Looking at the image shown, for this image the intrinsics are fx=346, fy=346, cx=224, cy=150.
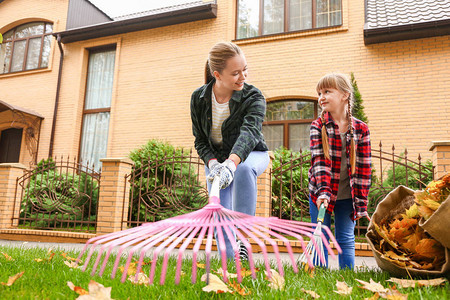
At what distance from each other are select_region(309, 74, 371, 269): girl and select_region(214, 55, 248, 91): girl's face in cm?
79

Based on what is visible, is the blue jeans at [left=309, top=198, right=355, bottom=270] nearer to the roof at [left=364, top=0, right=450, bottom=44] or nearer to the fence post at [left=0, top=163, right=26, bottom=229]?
the roof at [left=364, top=0, right=450, bottom=44]

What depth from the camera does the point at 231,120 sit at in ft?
7.92

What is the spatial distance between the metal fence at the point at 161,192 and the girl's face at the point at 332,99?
3360mm

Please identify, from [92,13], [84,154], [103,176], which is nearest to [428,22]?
[103,176]

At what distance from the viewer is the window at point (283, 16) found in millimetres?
8664

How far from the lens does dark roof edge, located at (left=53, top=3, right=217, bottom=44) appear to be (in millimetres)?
9344

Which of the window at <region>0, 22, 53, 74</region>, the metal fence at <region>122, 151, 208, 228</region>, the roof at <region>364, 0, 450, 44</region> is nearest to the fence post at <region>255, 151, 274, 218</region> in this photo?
the metal fence at <region>122, 151, 208, 228</region>

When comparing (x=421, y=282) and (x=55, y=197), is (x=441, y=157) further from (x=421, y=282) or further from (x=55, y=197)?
(x=55, y=197)

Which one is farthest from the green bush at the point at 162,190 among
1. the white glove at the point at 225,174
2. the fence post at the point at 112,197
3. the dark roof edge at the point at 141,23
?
the dark roof edge at the point at 141,23

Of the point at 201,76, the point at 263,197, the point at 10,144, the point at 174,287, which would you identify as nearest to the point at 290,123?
the point at 201,76

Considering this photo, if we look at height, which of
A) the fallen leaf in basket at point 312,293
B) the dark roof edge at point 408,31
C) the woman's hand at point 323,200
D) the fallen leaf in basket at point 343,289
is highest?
the dark roof edge at point 408,31

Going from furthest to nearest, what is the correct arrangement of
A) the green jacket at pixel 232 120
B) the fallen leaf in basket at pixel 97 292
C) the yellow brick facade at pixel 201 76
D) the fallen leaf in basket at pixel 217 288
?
the yellow brick facade at pixel 201 76, the green jacket at pixel 232 120, the fallen leaf in basket at pixel 217 288, the fallen leaf in basket at pixel 97 292

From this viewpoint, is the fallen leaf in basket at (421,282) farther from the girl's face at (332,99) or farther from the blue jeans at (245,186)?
the girl's face at (332,99)

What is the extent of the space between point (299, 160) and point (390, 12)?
5018 millimetres
